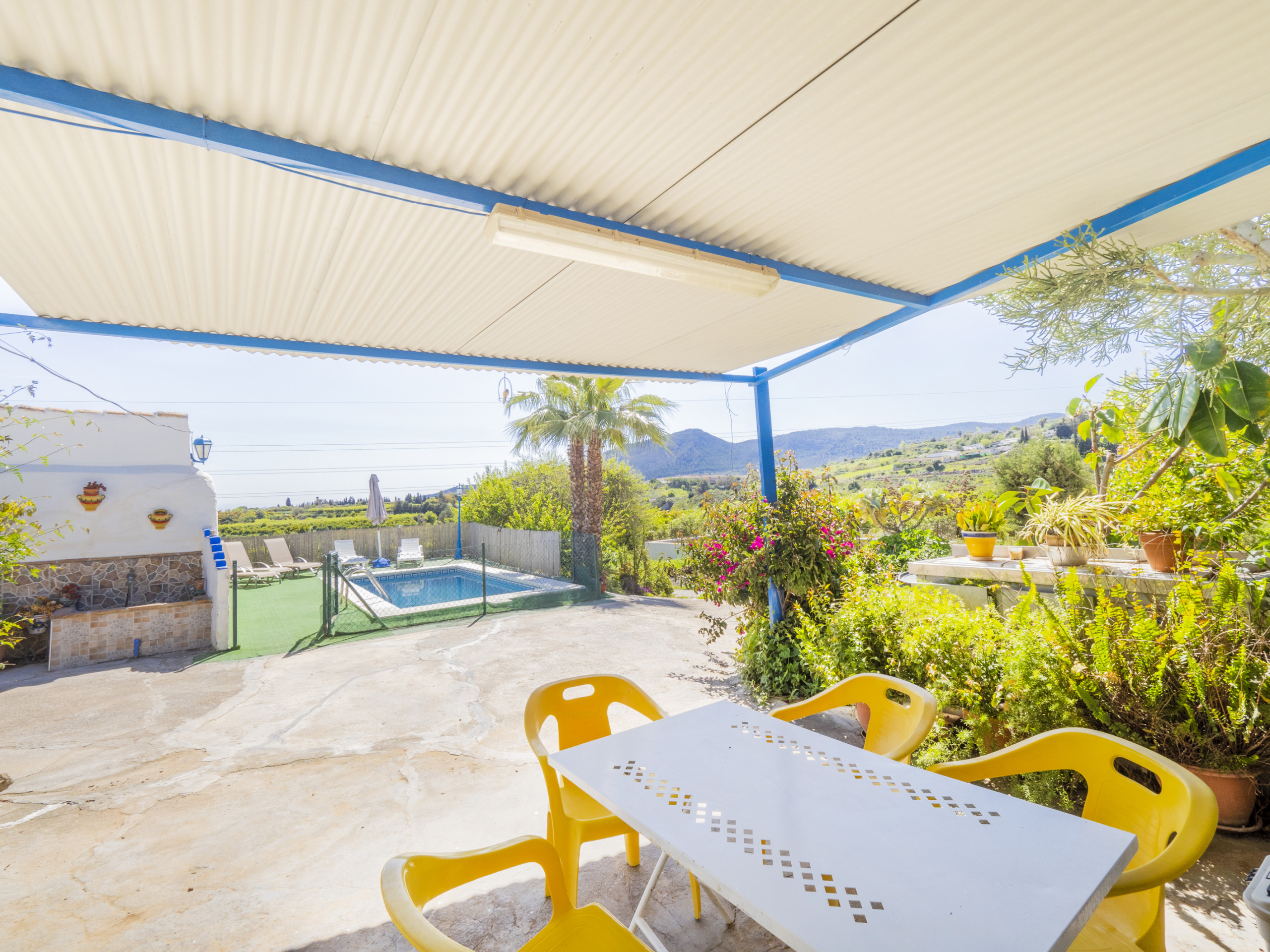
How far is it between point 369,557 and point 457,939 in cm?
1618

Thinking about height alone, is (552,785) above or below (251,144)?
below

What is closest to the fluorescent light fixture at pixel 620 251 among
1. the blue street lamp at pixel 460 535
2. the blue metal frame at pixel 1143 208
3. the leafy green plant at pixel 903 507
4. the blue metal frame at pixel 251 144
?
the blue metal frame at pixel 251 144

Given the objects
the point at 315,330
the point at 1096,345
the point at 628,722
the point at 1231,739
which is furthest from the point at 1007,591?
the point at 315,330

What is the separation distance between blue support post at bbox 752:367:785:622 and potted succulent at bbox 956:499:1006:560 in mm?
1549

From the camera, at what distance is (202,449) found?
348 inches

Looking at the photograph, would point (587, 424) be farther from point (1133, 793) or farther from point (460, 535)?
point (1133, 793)

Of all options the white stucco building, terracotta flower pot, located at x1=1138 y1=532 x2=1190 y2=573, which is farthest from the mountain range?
the white stucco building

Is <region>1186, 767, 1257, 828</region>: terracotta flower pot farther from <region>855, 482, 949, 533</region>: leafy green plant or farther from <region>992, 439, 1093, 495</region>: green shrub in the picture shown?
<region>992, 439, 1093, 495</region>: green shrub

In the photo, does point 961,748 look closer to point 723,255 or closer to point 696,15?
point 723,255

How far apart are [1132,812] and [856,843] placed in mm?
929

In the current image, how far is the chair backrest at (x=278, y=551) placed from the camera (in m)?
14.4

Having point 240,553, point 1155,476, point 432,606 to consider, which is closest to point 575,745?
point 1155,476

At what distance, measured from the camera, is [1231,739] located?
7.95 feet

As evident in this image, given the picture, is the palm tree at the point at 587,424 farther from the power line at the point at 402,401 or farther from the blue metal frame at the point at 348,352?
the power line at the point at 402,401
